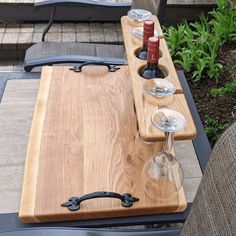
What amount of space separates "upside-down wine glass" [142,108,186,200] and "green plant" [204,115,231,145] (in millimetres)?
671

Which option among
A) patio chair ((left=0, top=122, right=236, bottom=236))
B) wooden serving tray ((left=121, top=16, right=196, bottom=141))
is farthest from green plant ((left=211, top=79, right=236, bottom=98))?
patio chair ((left=0, top=122, right=236, bottom=236))

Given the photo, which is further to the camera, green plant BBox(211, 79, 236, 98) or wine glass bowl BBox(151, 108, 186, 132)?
green plant BBox(211, 79, 236, 98)

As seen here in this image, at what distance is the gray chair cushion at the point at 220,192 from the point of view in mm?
732

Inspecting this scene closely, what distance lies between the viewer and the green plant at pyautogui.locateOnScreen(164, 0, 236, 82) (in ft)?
7.27

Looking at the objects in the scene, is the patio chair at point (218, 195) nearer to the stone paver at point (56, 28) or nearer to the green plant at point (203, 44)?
the green plant at point (203, 44)

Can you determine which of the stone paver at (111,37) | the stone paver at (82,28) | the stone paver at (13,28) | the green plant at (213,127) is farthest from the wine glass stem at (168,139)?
the stone paver at (13,28)

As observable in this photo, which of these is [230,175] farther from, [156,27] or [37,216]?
[156,27]

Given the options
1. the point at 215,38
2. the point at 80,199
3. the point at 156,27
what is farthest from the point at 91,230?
the point at 215,38

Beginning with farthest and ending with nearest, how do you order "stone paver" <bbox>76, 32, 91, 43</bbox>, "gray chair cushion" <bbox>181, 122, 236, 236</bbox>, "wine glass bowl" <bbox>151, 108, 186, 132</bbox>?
"stone paver" <bbox>76, 32, 91, 43</bbox> → "wine glass bowl" <bbox>151, 108, 186, 132</bbox> → "gray chair cushion" <bbox>181, 122, 236, 236</bbox>

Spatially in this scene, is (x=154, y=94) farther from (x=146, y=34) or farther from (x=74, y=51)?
(x=74, y=51)

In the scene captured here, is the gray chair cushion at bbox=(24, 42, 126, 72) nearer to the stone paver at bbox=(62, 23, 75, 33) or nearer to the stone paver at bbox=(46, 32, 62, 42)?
the stone paver at bbox=(46, 32, 62, 42)

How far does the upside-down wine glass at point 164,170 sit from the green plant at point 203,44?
1034mm

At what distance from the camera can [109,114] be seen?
1.51 m

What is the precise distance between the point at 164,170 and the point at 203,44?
1.28m
